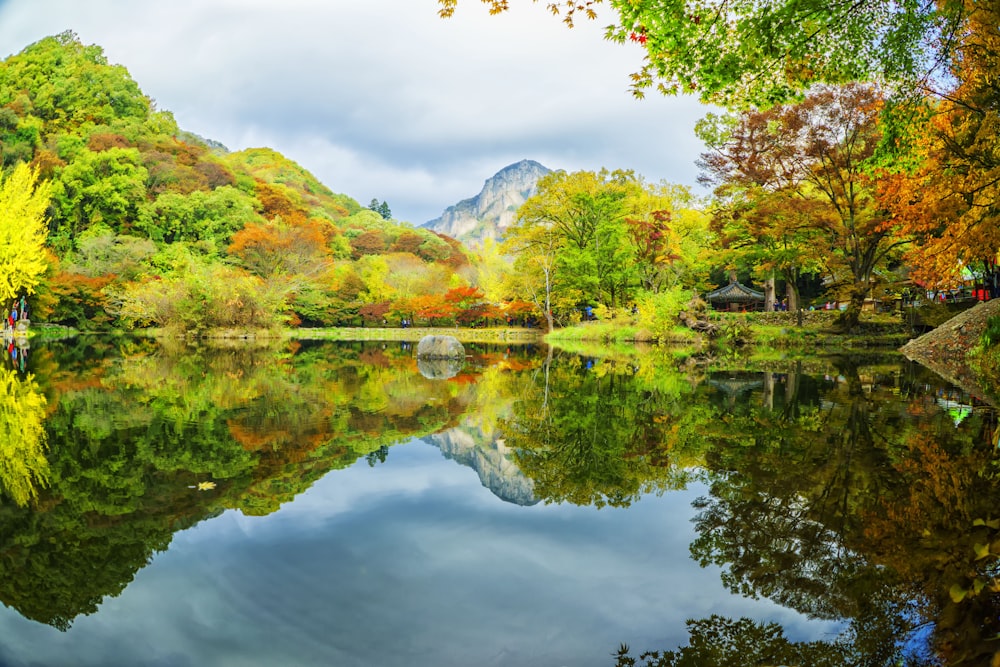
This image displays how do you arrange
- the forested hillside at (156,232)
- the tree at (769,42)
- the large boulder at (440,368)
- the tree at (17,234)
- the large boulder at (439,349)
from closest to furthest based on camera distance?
the tree at (769,42) → the large boulder at (440,368) → the large boulder at (439,349) → the tree at (17,234) → the forested hillside at (156,232)

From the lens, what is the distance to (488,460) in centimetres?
437

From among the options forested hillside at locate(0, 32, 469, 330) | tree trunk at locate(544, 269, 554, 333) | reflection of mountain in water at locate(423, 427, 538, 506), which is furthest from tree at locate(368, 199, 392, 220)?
reflection of mountain in water at locate(423, 427, 538, 506)

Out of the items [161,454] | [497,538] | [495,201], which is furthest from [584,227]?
[495,201]

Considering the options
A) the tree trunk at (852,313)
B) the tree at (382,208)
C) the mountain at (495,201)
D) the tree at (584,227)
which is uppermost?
the mountain at (495,201)

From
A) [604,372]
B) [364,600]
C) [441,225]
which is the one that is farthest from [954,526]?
[441,225]

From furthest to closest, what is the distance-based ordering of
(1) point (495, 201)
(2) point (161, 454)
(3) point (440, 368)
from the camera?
1. (1) point (495, 201)
2. (3) point (440, 368)
3. (2) point (161, 454)

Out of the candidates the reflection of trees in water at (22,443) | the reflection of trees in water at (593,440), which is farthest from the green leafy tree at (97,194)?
the reflection of trees in water at (593,440)

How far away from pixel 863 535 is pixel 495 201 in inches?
7196

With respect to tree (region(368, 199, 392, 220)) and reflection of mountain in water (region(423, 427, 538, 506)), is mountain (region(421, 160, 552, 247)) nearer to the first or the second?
tree (region(368, 199, 392, 220))

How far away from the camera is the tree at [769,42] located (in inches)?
223

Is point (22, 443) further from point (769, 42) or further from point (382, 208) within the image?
point (382, 208)

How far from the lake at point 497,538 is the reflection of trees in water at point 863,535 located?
0.01 m

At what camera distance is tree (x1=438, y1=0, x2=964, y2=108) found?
223 inches

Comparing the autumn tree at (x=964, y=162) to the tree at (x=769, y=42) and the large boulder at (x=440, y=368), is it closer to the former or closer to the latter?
the tree at (x=769, y=42)
